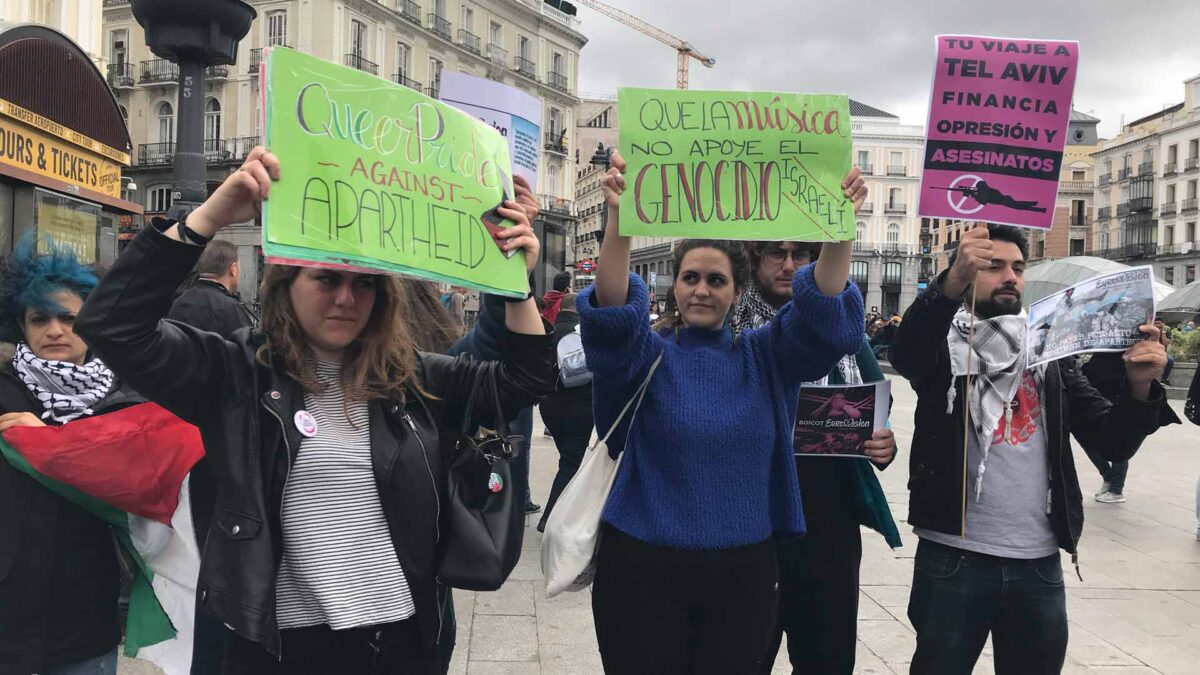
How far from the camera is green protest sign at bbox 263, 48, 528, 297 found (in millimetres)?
1838

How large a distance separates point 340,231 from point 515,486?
0.80m

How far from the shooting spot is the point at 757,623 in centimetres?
252

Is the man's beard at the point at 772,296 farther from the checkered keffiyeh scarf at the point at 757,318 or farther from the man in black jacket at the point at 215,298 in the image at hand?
the man in black jacket at the point at 215,298

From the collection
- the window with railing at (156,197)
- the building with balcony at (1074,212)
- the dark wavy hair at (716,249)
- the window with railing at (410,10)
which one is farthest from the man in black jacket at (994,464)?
the building with balcony at (1074,212)

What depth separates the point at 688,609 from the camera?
252 cm

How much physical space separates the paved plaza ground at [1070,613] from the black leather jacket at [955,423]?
173 cm

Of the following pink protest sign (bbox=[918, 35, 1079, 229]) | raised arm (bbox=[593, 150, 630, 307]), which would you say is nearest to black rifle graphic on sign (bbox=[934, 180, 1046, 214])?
pink protest sign (bbox=[918, 35, 1079, 229])

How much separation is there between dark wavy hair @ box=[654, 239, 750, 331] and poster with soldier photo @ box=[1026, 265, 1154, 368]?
3.19ft

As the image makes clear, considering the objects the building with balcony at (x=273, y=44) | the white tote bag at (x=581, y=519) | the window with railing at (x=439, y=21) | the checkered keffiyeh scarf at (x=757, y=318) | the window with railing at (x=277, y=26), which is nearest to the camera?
the white tote bag at (x=581, y=519)

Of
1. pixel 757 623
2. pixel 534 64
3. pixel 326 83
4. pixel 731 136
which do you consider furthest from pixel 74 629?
pixel 534 64

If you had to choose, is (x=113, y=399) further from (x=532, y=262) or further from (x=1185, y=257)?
(x=1185, y=257)

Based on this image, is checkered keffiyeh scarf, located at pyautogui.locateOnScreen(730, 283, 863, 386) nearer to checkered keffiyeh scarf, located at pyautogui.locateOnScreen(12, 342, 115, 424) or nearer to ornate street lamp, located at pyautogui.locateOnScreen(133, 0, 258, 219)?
checkered keffiyeh scarf, located at pyautogui.locateOnScreen(12, 342, 115, 424)

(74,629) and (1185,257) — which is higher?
(1185,257)

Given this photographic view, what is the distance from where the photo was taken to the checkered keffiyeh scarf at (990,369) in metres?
2.86
